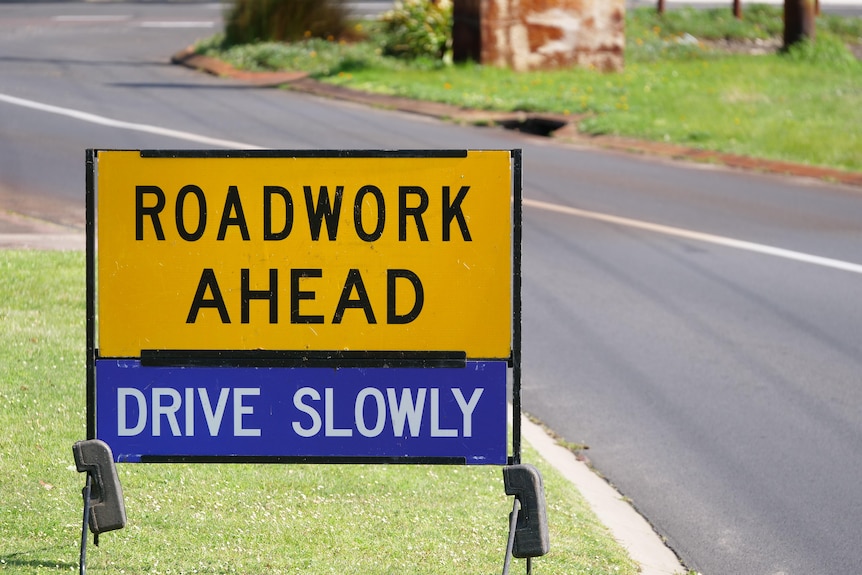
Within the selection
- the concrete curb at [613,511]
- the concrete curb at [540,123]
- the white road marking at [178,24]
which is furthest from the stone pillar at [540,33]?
the concrete curb at [613,511]

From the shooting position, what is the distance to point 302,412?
5004mm

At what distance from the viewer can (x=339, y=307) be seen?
4.97 meters

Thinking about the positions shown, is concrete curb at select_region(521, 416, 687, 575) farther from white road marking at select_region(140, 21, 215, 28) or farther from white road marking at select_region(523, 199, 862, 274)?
white road marking at select_region(140, 21, 215, 28)

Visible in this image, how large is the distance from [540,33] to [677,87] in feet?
9.59

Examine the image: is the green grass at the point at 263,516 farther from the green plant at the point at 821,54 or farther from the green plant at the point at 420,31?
the green plant at the point at 821,54

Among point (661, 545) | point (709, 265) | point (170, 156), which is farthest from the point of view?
point (709, 265)

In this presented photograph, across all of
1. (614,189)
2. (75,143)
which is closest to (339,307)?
(614,189)

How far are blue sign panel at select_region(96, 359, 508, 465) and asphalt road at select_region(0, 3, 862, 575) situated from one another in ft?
7.31

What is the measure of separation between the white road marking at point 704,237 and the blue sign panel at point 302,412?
344 inches

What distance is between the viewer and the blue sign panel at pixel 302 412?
497 centimetres

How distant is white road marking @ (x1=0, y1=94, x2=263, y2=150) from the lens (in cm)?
1855

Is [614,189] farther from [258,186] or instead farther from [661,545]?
[258,186]

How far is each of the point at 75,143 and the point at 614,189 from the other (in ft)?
22.8

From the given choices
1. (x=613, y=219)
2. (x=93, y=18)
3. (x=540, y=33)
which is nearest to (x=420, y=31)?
(x=540, y=33)
